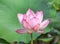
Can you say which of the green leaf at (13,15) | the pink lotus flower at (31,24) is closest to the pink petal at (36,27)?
the pink lotus flower at (31,24)

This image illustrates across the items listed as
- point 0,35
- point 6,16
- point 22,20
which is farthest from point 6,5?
point 22,20

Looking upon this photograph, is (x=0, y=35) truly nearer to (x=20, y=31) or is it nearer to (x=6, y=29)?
(x=6, y=29)

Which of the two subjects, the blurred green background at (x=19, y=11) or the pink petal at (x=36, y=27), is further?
the blurred green background at (x=19, y=11)

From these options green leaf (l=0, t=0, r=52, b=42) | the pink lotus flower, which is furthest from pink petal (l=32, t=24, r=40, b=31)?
green leaf (l=0, t=0, r=52, b=42)

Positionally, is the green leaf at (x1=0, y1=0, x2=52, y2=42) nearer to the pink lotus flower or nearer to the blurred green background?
the blurred green background

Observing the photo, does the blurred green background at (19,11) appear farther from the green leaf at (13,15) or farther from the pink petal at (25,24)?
the pink petal at (25,24)

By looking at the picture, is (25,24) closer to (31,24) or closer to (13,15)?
(31,24)

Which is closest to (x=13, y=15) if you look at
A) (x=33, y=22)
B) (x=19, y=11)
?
(x=19, y=11)

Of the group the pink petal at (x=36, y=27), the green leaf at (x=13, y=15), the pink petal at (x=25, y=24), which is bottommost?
the pink petal at (x=36, y=27)
